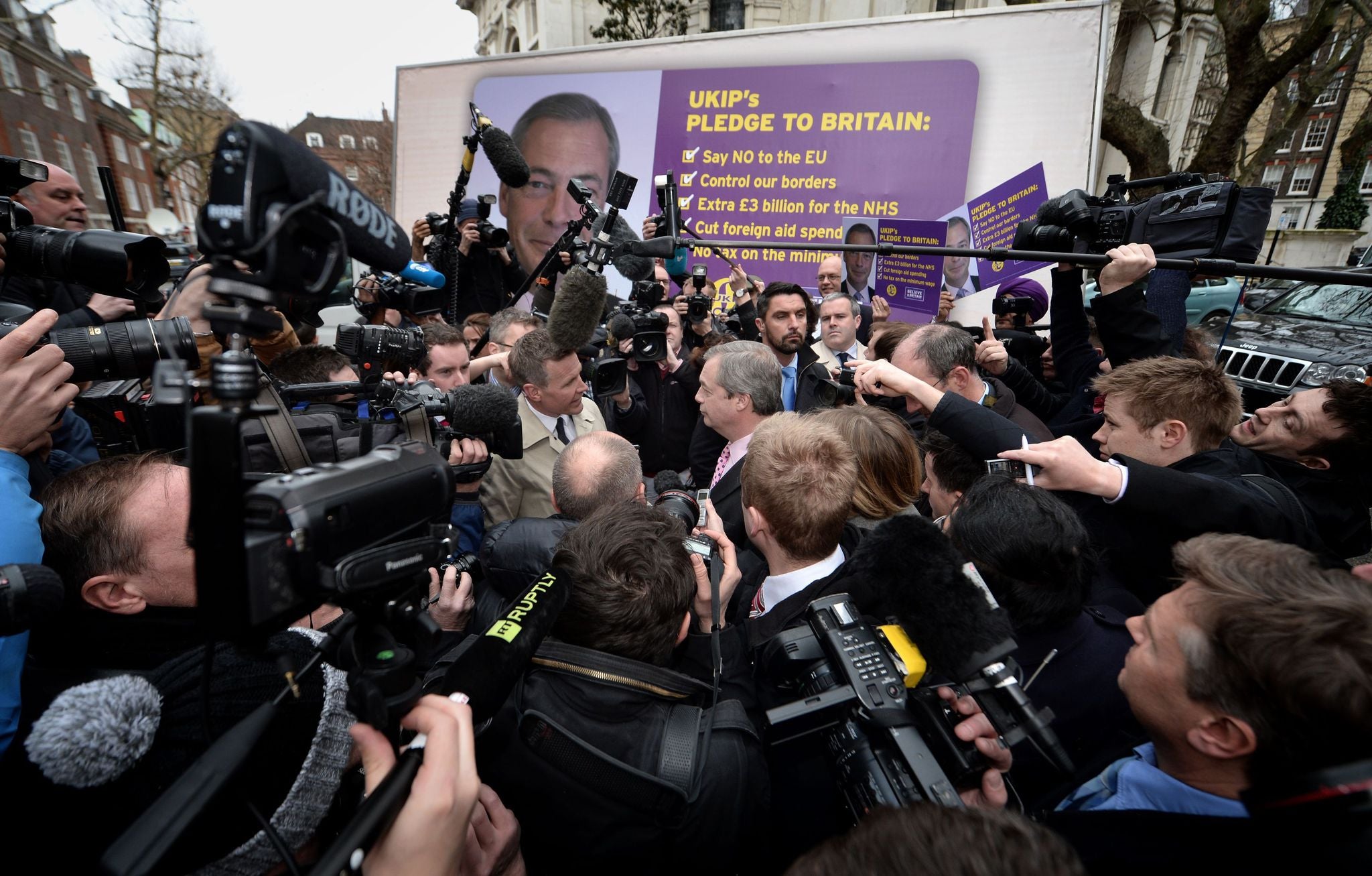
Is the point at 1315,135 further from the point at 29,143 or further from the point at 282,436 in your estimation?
the point at 29,143

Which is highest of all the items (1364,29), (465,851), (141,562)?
(1364,29)

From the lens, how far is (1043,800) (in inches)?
54.4

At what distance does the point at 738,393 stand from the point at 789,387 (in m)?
1.60

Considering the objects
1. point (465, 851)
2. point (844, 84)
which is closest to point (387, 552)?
point (465, 851)

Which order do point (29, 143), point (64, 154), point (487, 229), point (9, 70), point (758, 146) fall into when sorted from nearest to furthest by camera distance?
point (487, 229) < point (758, 146) < point (9, 70) < point (29, 143) < point (64, 154)

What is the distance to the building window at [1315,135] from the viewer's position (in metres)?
30.3

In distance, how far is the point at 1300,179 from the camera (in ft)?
102

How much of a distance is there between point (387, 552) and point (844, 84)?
25.9 feet

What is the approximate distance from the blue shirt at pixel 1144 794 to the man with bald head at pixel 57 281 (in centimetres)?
378

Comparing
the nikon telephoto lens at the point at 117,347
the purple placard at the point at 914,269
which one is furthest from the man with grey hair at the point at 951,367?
the nikon telephoto lens at the point at 117,347

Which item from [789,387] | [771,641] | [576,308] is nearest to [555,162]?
[789,387]

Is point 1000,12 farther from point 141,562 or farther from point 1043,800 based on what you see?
point 141,562

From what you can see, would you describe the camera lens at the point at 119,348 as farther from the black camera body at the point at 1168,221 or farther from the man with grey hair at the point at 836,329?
the man with grey hair at the point at 836,329

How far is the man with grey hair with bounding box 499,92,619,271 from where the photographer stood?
8.68 metres
